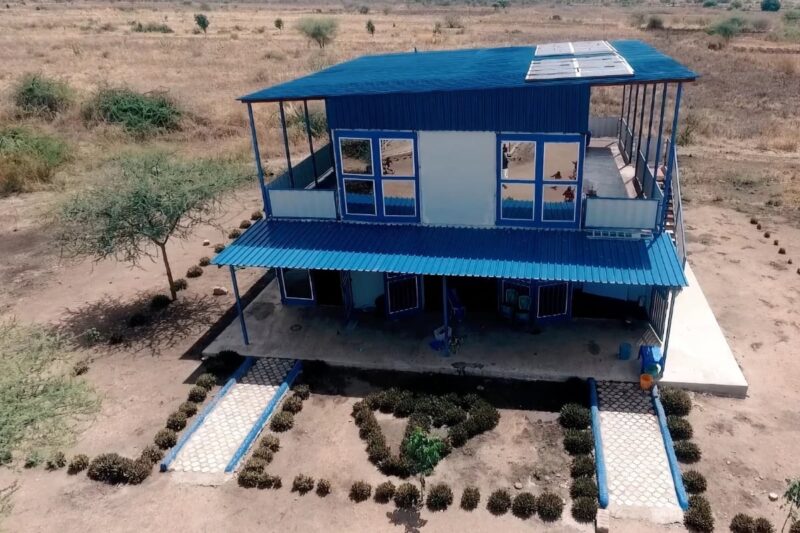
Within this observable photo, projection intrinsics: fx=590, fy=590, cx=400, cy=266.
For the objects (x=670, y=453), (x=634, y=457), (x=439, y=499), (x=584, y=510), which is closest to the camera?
(x=584, y=510)

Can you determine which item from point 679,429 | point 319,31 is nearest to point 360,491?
point 679,429

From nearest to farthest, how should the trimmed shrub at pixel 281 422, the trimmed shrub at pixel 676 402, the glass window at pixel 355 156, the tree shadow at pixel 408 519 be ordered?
the tree shadow at pixel 408 519 < the trimmed shrub at pixel 676 402 < the trimmed shrub at pixel 281 422 < the glass window at pixel 355 156

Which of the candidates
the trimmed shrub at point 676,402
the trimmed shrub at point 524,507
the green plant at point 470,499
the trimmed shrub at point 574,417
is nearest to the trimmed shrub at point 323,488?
the green plant at point 470,499

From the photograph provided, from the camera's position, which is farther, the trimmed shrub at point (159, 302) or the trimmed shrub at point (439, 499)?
the trimmed shrub at point (159, 302)

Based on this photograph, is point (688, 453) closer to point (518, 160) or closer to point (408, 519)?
point (408, 519)

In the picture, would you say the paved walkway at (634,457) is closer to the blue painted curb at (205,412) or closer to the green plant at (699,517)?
the green plant at (699,517)

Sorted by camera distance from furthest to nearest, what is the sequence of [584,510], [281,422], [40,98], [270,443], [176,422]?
[40,98], [176,422], [281,422], [270,443], [584,510]

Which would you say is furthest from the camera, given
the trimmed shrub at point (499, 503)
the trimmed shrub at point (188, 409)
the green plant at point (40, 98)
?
the green plant at point (40, 98)
